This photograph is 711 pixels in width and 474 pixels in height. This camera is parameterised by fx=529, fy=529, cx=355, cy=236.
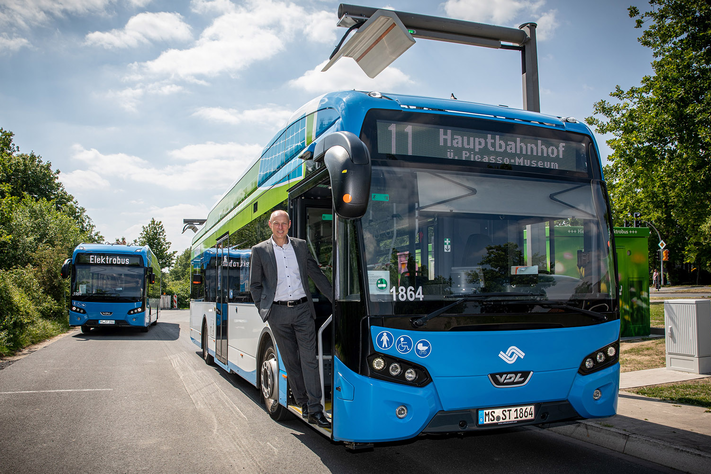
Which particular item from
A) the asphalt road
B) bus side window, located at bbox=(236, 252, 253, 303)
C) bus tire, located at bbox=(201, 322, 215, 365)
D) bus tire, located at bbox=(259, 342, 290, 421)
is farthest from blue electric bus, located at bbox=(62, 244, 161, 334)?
bus tire, located at bbox=(259, 342, 290, 421)

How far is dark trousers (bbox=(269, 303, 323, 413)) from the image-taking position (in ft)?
16.1

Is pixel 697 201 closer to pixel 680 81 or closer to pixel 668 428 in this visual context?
pixel 680 81

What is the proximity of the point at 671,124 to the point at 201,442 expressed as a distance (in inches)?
843

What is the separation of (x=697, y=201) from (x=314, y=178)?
21.7m

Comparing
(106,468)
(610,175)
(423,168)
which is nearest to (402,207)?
(423,168)

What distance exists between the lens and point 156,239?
7000 cm

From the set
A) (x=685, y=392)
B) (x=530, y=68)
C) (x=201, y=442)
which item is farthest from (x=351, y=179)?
(x=685, y=392)

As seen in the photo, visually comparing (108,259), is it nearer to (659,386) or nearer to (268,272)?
(268,272)

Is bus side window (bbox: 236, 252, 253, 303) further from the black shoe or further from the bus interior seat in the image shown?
the bus interior seat

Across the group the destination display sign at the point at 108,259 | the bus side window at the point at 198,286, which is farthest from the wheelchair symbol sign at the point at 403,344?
the destination display sign at the point at 108,259

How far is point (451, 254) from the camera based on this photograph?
4273mm

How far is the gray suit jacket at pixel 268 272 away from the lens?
5.12m

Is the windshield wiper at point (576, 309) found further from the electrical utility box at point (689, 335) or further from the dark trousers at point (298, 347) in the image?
the electrical utility box at point (689, 335)

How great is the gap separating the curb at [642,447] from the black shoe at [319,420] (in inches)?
113
